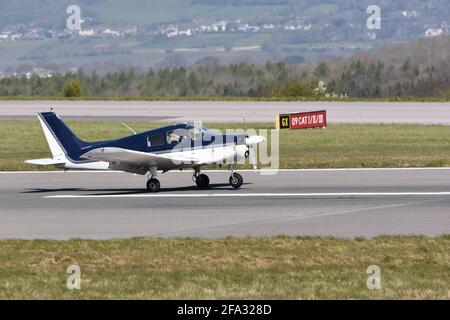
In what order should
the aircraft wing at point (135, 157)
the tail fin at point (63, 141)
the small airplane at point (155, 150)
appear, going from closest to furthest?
the aircraft wing at point (135, 157) → the small airplane at point (155, 150) → the tail fin at point (63, 141)

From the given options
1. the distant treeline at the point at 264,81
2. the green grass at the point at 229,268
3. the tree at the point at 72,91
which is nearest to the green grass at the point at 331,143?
the green grass at the point at 229,268

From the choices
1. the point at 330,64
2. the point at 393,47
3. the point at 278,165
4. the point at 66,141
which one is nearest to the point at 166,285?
the point at 66,141

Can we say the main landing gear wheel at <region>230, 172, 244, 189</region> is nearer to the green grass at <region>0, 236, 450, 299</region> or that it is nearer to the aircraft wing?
the aircraft wing

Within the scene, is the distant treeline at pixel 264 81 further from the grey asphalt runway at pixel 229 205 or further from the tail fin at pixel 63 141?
the tail fin at pixel 63 141

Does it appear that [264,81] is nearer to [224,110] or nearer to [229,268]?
[224,110]

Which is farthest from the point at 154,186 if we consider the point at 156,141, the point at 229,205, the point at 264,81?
the point at 264,81

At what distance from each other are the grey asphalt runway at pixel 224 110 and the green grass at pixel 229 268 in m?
31.2

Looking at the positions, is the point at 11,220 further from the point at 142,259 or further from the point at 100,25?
the point at 100,25

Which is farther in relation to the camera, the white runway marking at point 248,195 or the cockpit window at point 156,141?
the cockpit window at point 156,141

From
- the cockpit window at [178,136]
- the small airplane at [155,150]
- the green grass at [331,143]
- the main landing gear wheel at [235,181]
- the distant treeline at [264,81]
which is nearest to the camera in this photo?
the small airplane at [155,150]

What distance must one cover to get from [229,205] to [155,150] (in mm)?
3410

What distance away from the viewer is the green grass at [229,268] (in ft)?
46.7

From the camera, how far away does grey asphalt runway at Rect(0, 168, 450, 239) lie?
791 inches

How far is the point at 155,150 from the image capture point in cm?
2605
